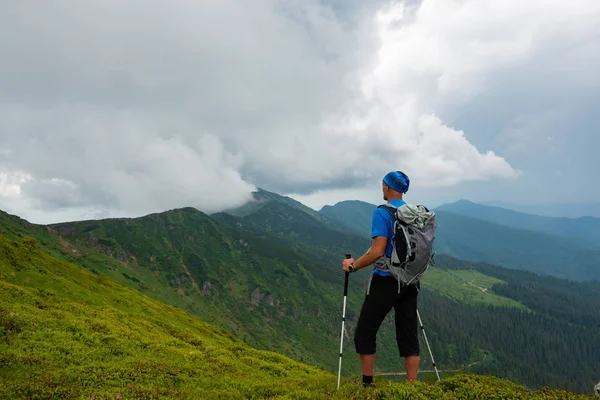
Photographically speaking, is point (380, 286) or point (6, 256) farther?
point (6, 256)

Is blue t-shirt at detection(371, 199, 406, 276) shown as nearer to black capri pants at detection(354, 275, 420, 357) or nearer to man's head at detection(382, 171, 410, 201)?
black capri pants at detection(354, 275, 420, 357)

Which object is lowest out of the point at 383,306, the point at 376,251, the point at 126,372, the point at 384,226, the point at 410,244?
the point at 126,372

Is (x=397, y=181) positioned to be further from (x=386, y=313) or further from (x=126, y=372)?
(x=126, y=372)

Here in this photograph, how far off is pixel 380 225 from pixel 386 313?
236cm

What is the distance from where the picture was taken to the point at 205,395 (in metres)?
10.1

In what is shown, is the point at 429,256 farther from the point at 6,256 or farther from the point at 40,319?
the point at 6,256

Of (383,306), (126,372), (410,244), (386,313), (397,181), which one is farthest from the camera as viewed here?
(126,372)

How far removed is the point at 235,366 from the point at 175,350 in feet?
12.3

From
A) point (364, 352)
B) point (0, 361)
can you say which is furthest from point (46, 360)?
point (364, 352)

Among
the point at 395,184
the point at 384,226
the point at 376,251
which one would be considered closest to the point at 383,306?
the point at 376,251

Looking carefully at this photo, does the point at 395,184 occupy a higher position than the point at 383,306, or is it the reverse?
the point at 395,184

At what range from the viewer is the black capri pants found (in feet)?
27.8

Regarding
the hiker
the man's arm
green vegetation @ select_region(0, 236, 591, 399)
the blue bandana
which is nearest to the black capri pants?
the hiker

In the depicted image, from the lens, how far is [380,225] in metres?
8.41
